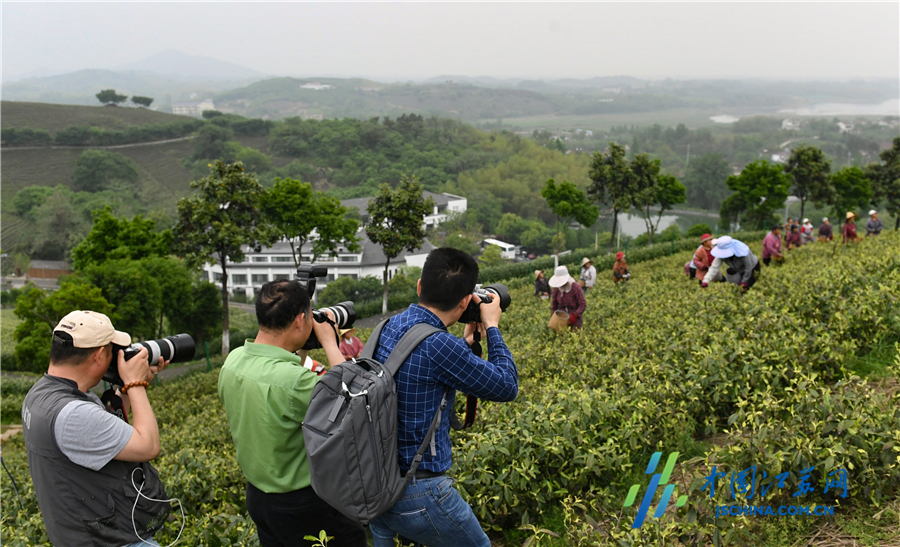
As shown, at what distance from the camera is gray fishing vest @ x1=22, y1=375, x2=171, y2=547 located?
7.39 feet

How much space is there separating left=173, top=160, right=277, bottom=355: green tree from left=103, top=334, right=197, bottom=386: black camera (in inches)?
806

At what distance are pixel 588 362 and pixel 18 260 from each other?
8230 cm

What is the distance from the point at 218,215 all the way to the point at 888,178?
35519 millimetres

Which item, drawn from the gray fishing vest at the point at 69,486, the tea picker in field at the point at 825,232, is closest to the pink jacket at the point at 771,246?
the tea picker in field at the point at 825,232

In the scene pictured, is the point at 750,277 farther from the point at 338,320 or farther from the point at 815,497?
the point at 338,320

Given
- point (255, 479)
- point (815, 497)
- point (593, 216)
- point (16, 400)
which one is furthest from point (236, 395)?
point (593, 216)

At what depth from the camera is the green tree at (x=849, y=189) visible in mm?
36875

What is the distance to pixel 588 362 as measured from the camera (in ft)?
18.2

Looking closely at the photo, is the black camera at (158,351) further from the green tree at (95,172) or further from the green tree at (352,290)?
the green tree at (95,172)

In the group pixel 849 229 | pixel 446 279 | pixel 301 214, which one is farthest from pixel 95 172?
pixel 446 279

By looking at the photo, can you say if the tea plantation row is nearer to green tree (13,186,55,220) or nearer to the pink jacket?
the pink jacket

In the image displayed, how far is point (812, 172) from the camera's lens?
121ft

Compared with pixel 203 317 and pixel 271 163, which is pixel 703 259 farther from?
pixel 271 163

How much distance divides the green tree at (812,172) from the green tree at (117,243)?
35.3 metres
